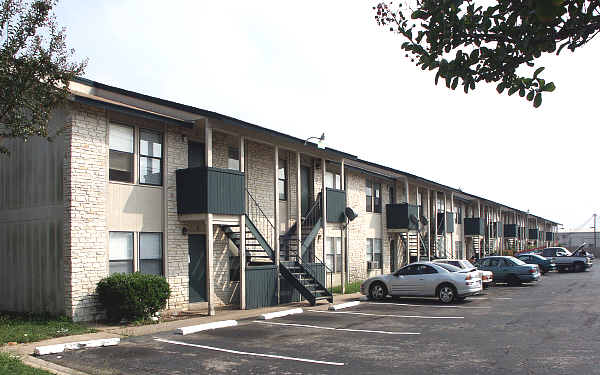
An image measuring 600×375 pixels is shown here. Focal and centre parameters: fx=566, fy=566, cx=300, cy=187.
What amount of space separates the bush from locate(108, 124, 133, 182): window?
2.91 meters

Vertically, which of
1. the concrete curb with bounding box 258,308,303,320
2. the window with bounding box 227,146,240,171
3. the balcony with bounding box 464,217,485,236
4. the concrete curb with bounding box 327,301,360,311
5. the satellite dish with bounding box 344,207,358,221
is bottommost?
the concrete curb with bounding box 327,301,360,311

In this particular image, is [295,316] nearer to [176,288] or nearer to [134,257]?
[176,288]

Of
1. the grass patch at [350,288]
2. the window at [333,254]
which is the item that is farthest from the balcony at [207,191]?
the window at [333,254]

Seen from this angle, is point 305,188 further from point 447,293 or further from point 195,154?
A: point 447,293

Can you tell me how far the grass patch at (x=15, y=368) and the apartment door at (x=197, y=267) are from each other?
8.49 metres

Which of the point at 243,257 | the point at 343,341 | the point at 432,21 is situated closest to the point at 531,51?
the point at 432,21

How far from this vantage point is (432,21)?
4750 mm

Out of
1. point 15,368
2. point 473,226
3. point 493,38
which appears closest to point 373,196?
point 473,226

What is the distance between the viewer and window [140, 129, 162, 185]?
1681 cm

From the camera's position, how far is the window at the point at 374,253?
3019 centimetres

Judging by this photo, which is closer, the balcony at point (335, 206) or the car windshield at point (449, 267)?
the car windshield at point (449, 267)

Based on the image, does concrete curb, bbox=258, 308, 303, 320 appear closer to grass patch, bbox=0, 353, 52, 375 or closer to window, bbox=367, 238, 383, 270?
grass patch, bbox=0, 353, 52, 375

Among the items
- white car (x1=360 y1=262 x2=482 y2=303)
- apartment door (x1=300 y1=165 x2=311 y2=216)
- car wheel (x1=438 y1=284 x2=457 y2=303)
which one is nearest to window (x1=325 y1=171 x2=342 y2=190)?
apartment door (x1=300 y1=165 x2=311 y2=216)

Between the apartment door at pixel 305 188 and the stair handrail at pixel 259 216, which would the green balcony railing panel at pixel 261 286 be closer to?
the stair handrail at pixel 259 216
